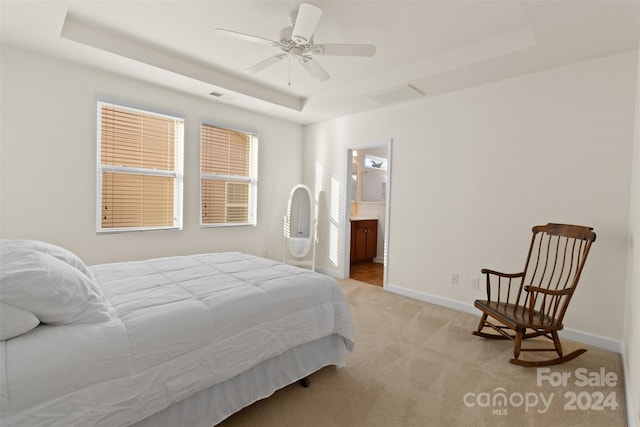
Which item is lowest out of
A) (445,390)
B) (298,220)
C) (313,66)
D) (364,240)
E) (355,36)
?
(445,390)

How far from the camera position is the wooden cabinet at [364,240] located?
5.94 m

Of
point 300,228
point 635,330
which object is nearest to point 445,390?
point 635,330

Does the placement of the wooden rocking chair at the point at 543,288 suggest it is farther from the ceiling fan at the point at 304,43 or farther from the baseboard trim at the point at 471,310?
the ceiling fan at the point at 304,43

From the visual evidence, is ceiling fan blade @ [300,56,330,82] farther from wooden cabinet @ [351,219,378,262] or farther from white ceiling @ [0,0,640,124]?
wooden cabinet @ [351,219,378,262]

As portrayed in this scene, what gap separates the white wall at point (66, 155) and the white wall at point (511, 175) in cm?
260

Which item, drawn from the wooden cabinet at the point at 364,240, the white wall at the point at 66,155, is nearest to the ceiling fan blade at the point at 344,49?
the white wall at the point at 66,155

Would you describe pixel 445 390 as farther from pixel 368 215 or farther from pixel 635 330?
pixel 368 215

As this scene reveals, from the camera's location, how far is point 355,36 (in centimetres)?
282

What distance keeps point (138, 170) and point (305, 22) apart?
263cm

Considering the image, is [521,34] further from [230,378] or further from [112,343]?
[112,343]

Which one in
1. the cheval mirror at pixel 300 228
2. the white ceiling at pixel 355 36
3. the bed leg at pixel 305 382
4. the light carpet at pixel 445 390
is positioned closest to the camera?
the light carpet at pixel 445 390

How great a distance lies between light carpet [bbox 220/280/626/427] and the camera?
180 centimetres

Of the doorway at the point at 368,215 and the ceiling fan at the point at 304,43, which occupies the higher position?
the ceiling fan at the point at 304,43

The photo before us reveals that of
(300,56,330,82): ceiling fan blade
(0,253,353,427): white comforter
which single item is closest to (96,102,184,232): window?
(0,253,353,427): white comforter
